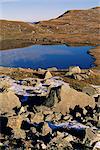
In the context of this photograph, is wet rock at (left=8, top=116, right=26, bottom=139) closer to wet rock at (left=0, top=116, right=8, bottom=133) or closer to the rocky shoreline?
the rocky shoreline

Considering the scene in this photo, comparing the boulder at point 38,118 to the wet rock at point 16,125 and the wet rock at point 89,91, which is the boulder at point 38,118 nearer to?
the wet rock at point 16,125

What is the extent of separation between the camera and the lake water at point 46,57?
64688 mm

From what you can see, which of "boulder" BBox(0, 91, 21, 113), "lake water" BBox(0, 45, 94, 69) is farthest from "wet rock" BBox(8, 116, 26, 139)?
"lake water" BBox(0, 45, 94, 69)

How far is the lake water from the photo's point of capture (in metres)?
64.7

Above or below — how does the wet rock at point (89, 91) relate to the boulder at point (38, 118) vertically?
above

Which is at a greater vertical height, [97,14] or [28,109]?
[97,14]

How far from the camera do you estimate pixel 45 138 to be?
21.2 m

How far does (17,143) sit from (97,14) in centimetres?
16247

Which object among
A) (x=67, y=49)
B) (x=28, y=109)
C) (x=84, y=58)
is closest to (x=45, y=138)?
(x=28, y=109)

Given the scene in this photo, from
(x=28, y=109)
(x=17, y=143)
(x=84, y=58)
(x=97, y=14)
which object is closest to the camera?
(x=17, y=143)

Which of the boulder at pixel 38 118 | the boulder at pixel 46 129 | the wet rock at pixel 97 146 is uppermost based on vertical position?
the boulder at pixel 38 118

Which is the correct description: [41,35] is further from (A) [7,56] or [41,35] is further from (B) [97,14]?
(B) [97,14]

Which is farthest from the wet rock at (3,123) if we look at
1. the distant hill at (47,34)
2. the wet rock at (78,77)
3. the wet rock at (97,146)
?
the distant hill at (47,34)

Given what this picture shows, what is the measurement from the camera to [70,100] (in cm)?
2508
